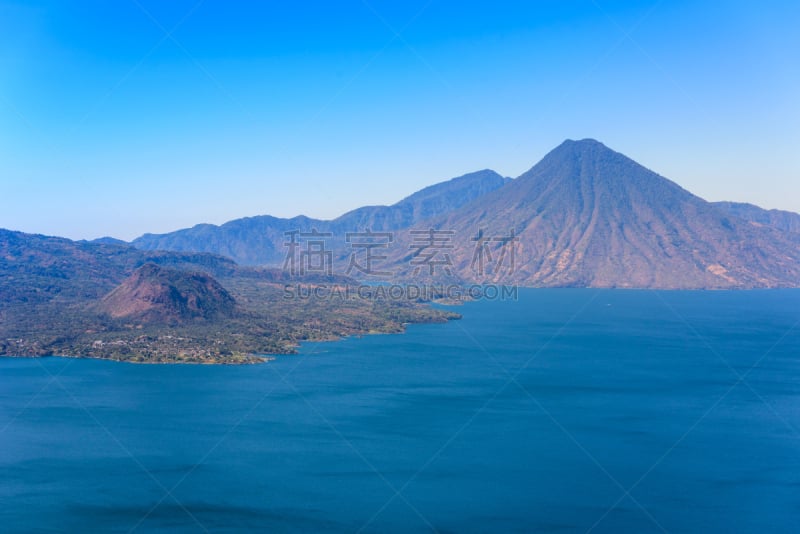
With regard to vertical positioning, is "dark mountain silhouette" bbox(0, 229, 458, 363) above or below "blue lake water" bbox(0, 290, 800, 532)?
above

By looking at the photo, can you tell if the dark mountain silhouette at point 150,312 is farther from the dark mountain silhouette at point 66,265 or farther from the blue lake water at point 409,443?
the blue lake water at point 409,443

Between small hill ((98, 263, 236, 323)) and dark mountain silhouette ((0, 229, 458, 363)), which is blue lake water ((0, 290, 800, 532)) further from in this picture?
small hill ((98, 263, 236, 323))

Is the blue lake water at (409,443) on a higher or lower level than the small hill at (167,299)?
lower

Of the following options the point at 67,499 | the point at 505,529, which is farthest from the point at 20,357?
the point at 505,529

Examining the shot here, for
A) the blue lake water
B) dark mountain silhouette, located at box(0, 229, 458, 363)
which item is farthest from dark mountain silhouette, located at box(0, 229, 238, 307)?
the blue lake water

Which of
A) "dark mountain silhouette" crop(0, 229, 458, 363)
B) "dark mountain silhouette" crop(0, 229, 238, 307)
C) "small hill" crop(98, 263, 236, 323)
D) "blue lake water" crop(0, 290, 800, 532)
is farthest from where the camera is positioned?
"dark mountain silhouette" crop(0, 229, 238, 307)

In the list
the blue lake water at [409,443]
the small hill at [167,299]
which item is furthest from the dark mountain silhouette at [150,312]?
the blue lake water at [409,443]

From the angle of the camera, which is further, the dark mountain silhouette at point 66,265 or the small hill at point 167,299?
the dark mountain silhouette at point 66,265
